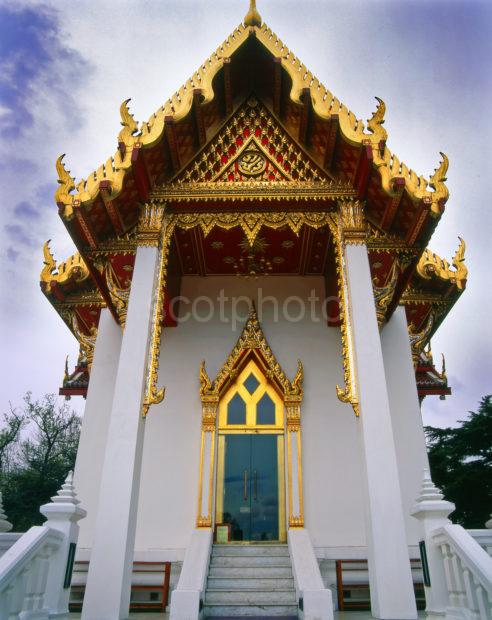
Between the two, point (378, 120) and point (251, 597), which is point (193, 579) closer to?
point (251, 597)

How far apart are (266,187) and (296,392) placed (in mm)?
2761

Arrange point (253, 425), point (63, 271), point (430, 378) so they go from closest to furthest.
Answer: point (253, 425), point (63, 271), point (430, 378)

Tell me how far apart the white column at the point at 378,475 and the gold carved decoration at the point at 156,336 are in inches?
72.6

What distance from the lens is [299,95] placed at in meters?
5.70

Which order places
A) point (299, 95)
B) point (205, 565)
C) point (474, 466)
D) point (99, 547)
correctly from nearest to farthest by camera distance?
point (99, 547) < point (205, 565) < point (299, 95) < point (474, 466)

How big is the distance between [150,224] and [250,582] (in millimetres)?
3833

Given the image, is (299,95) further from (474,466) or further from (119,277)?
(474,466)

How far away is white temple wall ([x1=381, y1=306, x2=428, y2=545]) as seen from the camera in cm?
655

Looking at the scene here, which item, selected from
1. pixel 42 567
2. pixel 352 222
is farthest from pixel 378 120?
pixel 42 567

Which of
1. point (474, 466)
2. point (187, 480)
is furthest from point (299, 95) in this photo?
point (474, 466)

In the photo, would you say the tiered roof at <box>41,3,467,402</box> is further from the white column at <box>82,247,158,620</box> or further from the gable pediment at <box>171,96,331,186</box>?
the white column at <box>82,247,158,620</box>

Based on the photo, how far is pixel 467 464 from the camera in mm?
15953

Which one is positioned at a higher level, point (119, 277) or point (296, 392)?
point (119, 277)

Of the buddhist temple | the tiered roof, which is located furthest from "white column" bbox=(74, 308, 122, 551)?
the tiered roof
